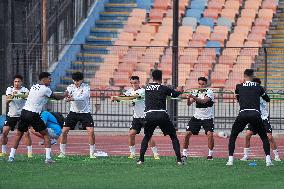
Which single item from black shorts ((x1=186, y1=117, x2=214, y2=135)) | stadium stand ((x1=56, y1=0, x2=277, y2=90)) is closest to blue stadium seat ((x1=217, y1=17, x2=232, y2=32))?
stadium stand ((x1=56, y1=0, x2=277, y2=90))

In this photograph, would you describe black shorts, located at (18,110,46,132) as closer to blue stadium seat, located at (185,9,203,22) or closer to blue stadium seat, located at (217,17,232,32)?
blue stadium seat, located at (217,17,232,32)

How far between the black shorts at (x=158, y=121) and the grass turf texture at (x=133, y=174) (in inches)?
29.5

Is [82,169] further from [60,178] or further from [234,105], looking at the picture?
[234,105]

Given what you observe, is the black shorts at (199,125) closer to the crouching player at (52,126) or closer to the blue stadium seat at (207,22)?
the crouching player at (52,126)

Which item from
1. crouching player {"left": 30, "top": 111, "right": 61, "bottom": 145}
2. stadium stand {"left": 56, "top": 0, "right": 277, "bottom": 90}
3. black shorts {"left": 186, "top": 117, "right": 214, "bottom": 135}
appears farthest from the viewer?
stadium stand {"left": 56, "top": 0, "right": 277, "bottom": 90}

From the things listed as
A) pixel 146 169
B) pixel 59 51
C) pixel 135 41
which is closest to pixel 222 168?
pixel 146 169

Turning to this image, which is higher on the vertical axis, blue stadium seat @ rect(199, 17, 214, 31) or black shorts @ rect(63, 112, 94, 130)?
blue stadium seat @ rect(199, 17, 214, 31)

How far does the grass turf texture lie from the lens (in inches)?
803

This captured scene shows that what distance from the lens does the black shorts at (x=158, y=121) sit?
80.3ft

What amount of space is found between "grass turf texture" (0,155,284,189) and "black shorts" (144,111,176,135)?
2.46 ft

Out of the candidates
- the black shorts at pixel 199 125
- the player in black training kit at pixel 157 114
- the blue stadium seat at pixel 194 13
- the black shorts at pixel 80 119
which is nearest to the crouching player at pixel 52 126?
the black shorts at pixel 80 119

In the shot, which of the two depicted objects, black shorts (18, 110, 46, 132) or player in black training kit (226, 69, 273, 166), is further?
black shorts (18, 110, 46, 132)

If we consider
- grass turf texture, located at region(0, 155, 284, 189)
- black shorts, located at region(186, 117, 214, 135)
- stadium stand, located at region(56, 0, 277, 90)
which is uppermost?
stadium stand, located at region(56, 0, 277, 90)

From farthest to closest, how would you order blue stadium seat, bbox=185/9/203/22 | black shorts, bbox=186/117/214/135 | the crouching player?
blue stadium seat, bbox=185/9/203/22 < the crouching player < black shorts, bbox=186/117/214/135
